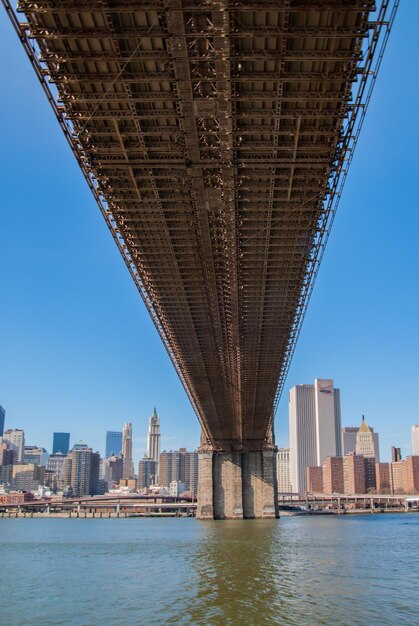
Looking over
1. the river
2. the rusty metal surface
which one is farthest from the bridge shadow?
the rusty metal surface

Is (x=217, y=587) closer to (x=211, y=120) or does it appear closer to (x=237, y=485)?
(x=211, y=120)

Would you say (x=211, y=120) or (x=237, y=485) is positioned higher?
(x=211, y=120)

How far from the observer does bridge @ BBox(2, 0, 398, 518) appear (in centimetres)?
1703

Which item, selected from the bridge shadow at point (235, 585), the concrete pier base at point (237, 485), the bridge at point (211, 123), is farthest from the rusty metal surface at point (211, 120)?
the concrete pier base at point (237, 485)

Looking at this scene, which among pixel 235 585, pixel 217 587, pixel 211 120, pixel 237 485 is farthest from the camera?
pixel 237 485

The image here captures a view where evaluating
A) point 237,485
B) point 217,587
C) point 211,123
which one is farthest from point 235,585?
point 237,485

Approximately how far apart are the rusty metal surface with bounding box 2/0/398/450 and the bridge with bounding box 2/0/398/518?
0.16 feet

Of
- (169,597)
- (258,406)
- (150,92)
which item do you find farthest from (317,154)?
(258,406)

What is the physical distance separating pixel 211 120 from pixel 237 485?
77.5 m

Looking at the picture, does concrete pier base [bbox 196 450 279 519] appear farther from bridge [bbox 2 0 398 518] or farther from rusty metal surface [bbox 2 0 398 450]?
rusty metal surface [bbox 2 0 398 450]

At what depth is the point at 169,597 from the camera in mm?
23656

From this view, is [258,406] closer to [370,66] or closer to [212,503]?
[212,503]

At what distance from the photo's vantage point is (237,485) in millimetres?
93312

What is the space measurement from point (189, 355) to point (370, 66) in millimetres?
38662
